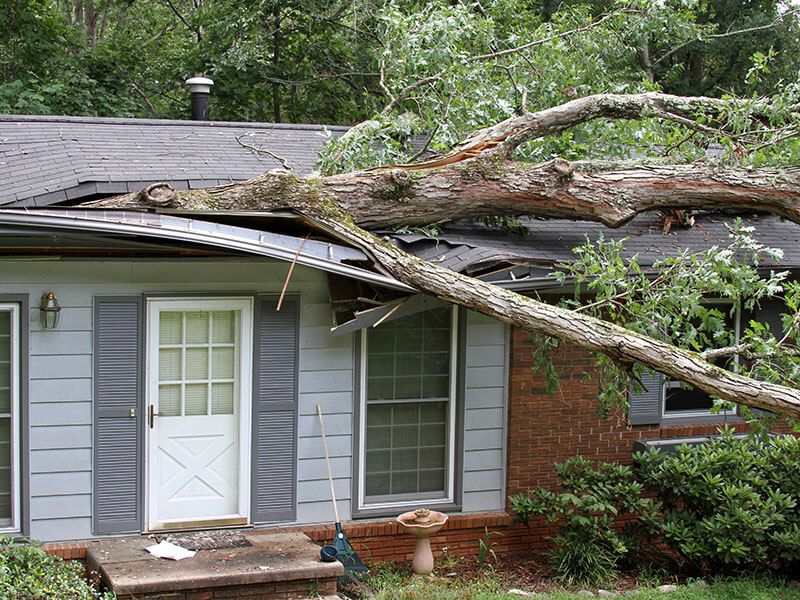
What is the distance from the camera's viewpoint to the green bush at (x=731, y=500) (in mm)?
8070

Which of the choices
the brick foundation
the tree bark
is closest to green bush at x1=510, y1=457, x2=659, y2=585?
the brick foundation

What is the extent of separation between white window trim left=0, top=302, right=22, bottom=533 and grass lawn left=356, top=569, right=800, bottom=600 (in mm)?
2644

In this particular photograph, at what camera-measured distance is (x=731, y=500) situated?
8.18m

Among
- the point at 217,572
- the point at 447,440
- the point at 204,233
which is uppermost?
the point at 204,233

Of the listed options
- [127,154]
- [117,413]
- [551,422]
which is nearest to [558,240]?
[551,422]

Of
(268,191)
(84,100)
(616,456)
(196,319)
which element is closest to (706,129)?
(616,456)

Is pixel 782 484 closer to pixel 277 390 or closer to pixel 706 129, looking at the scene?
pixel 706 129

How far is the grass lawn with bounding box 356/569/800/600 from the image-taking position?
289 inches

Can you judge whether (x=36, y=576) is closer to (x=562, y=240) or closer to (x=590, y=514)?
(x=590, y=514)

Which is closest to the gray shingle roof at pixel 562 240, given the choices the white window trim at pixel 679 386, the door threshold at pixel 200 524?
the white window trim at pixel 679 386

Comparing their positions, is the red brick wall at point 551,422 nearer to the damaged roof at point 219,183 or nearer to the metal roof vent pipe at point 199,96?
the damaged roof at point 219,183

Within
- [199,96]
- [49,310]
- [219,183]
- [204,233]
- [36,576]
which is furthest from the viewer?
[199,96]

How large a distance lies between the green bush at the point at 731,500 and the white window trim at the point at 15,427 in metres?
5.10

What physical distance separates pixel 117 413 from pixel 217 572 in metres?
1.51
